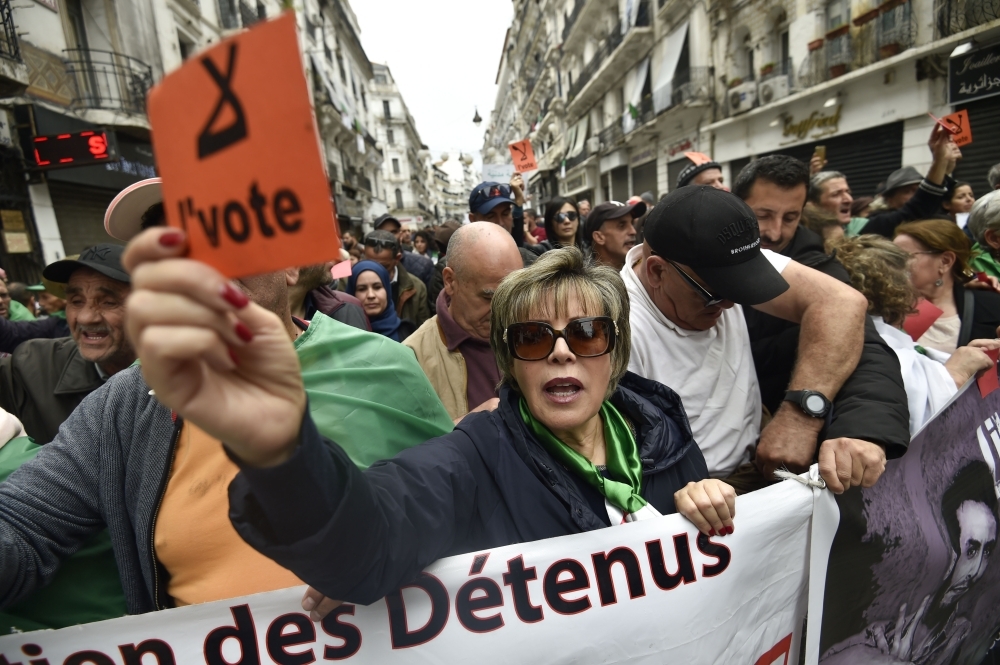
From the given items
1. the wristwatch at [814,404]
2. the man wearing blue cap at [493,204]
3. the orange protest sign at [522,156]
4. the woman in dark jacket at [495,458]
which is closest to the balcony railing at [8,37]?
the orange protest sign at [522,156]

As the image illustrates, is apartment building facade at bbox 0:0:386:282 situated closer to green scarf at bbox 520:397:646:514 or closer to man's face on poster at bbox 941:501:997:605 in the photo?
green scarf at bbox 520:397:646:514

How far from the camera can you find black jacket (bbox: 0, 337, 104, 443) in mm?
2338

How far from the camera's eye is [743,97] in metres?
16.6

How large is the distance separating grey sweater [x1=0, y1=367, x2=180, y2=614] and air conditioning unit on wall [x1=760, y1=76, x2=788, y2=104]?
697 inches

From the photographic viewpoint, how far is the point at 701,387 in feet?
6.28

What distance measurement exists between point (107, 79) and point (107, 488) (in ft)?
39.0

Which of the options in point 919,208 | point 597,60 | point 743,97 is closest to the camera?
point 919,208

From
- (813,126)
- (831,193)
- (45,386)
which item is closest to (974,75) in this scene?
(813,126)

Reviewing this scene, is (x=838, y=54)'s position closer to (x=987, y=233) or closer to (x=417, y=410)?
(x=987, y=233)

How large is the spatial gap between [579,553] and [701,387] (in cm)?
85

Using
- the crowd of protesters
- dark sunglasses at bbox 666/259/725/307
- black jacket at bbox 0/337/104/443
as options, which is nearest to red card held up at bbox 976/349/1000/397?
the crowd of protesters

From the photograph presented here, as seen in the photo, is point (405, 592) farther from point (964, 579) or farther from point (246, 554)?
point (964, 579)

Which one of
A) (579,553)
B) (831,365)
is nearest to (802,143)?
(831,365)

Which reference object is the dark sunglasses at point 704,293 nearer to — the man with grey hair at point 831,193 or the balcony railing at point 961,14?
the man with grey hair at point 831,193
